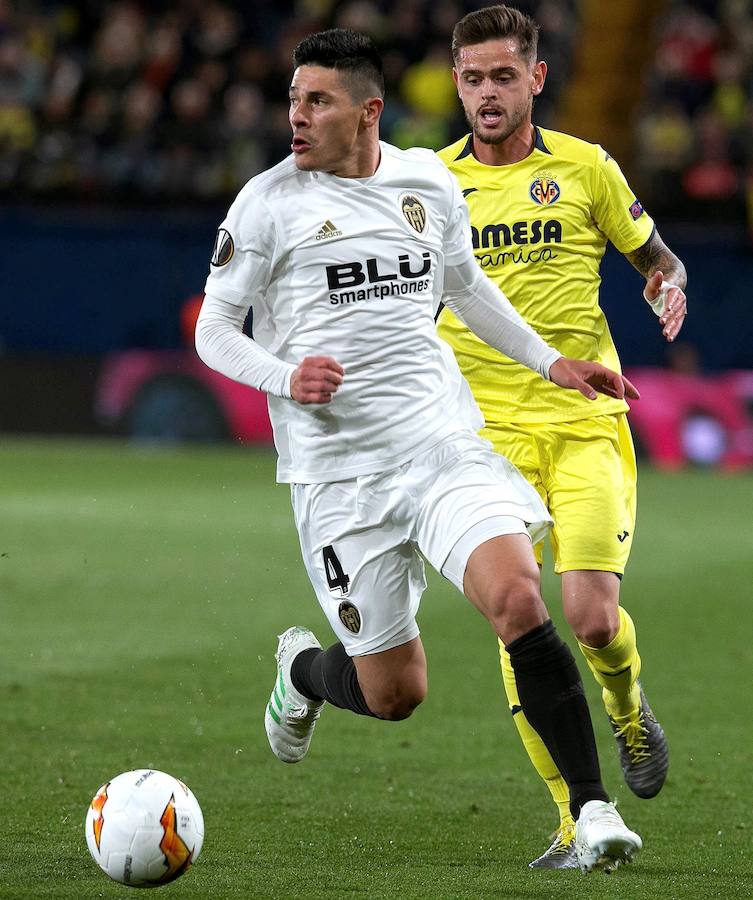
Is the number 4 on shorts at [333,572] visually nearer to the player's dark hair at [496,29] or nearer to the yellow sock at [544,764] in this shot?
the yellow sock at [544,764]

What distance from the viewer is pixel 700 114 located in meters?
18.9

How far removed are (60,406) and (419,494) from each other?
534 inches

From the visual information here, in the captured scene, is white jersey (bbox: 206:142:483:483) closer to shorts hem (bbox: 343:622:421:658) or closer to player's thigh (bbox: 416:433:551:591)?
player's thigh (bbox: 416:433:551:591)

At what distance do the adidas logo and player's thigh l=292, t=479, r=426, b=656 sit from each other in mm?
707

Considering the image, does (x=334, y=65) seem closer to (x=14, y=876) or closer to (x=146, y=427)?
(x=14, y=876)

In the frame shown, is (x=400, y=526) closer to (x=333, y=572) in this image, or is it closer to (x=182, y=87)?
(x=333, y=572)

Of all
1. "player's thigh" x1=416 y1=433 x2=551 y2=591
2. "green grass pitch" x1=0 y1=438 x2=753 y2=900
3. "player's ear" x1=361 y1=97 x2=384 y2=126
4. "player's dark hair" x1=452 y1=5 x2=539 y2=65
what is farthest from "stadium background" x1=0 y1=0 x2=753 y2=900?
"player's dark hair" x1=452 y1=5 x2=539 y2=65

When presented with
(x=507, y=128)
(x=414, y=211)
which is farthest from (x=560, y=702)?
(x=507, y=128)

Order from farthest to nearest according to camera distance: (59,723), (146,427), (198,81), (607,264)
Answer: (198,81) < (146,427) < (607,264) < (59,723)

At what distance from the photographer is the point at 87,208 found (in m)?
18.1

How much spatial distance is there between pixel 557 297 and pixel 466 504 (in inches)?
47.0

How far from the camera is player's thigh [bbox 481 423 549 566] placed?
566 cm

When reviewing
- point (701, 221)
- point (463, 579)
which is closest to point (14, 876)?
point (463, 579)

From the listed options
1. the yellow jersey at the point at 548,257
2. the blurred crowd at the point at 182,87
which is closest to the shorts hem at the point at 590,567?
the yellow jersey at the point at 548,257
